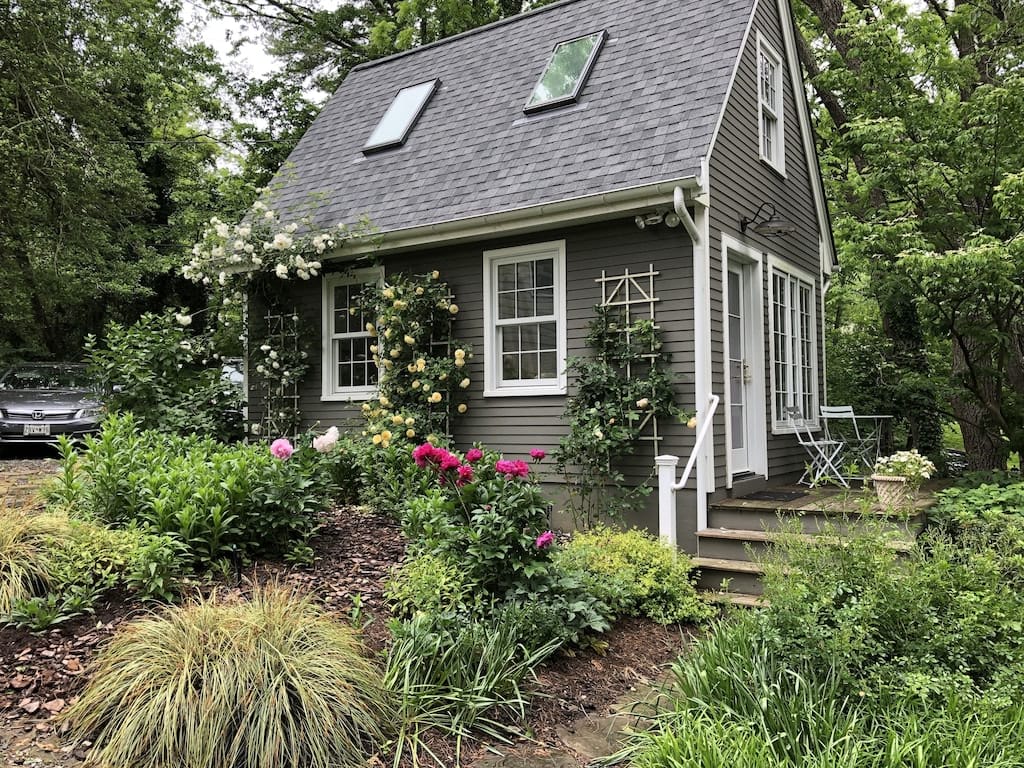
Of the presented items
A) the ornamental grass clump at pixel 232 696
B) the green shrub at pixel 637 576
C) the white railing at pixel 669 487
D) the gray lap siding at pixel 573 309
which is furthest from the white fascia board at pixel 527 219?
the ornamental grass clump at pixel 232 696

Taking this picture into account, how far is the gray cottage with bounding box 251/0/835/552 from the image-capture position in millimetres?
6629

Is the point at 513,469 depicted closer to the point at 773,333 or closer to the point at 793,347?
the point at 773,333

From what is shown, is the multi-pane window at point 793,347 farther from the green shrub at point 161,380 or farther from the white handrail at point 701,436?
the green shrub at point 161,380

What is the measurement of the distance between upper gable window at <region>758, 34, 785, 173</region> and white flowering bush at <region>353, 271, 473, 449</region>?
155 inches

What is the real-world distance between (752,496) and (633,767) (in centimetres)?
452

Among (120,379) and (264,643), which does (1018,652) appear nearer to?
(264,643)

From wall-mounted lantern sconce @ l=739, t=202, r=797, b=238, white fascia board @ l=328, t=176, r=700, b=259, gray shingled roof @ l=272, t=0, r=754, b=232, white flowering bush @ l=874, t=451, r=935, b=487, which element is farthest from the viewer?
wall-mounted lantern sconce @ l=739, t=202, r=797, b=238

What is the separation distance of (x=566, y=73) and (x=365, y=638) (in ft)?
21.8

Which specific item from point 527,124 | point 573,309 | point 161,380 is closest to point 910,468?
point 573,309

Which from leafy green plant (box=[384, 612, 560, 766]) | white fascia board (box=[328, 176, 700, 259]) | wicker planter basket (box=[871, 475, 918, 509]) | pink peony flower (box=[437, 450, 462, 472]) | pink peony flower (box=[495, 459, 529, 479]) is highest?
white fascia board (box=[328, 176, 700, 259])

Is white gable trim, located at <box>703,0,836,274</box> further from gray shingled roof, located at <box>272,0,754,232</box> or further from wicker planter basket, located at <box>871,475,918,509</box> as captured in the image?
wicker planter basket, located at <box>871,475,918,509</box>

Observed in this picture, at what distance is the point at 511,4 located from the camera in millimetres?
17703

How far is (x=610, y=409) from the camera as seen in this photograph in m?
6.56

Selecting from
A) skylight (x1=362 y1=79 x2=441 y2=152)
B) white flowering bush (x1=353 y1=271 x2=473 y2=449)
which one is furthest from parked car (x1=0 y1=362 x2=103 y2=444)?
skylight (x1=362 y1=79 x2=441 y2=152)
